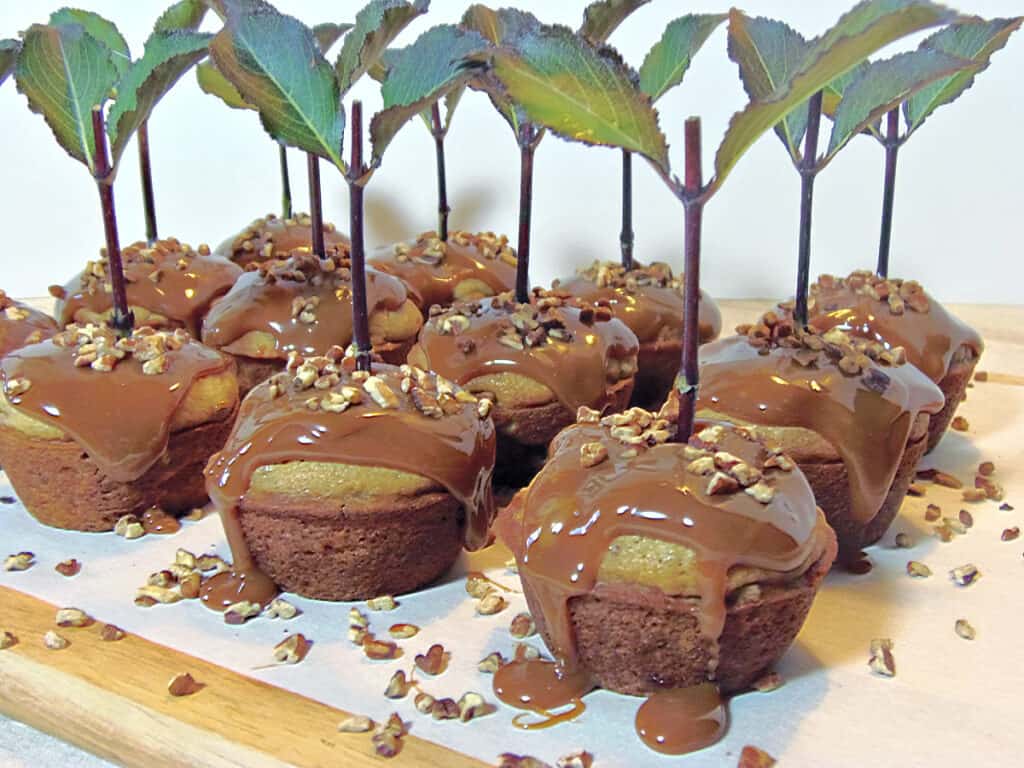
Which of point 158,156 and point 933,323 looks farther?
point 158,156

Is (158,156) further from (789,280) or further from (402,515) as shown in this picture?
(402,515)

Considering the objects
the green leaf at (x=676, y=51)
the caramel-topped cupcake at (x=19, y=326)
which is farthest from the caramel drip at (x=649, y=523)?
the caramel-topped cupcake at (x=19, y=326)

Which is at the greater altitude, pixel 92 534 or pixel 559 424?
pixel 559 424

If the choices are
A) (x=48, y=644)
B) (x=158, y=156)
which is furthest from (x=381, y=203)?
(x=48, y=644)

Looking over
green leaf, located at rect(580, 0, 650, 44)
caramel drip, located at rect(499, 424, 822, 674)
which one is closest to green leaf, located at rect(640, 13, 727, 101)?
green leaf, located at rect(580, 0, 650, 44)

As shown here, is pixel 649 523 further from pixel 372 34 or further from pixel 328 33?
pixel 328 33

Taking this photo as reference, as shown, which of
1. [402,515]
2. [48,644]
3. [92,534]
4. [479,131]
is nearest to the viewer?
[48,644]
